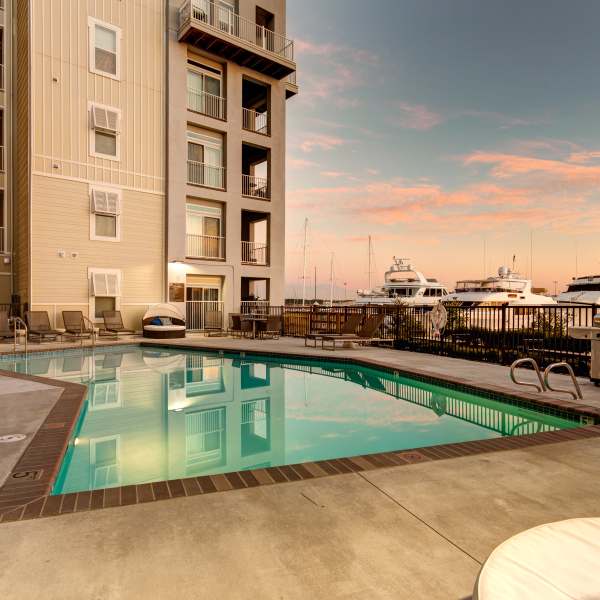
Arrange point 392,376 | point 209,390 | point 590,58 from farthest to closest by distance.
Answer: point 590,58 < point 392,376 < point 209,390

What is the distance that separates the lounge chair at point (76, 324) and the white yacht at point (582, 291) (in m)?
25.4

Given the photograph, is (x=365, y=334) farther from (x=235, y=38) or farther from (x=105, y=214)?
(x=235, y=38)

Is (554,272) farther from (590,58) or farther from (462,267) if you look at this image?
(590,58)

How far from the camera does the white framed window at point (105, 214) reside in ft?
48.4

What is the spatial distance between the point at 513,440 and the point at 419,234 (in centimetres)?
2963

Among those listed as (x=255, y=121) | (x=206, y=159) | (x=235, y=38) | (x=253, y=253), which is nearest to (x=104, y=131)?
(x=206, y=159)

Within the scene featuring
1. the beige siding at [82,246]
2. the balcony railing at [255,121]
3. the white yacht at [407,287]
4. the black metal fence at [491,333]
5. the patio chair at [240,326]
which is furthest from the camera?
the white yacht at [407,287]

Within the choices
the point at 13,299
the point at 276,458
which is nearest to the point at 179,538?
the point at 276,458

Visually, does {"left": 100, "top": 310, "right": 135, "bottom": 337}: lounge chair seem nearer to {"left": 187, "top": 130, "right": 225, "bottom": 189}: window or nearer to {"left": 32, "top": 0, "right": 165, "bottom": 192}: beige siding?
{"left": 32, "top": 0, "right": 165, "bottom": 192}: beige siding

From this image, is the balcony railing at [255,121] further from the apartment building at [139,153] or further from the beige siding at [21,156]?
the beige siding at [21,156]

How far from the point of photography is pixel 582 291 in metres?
26.7

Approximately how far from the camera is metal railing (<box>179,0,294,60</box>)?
16109mm

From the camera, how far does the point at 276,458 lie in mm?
4395

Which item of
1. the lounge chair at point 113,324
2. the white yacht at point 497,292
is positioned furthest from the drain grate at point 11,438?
the white yacht at point 497,292
